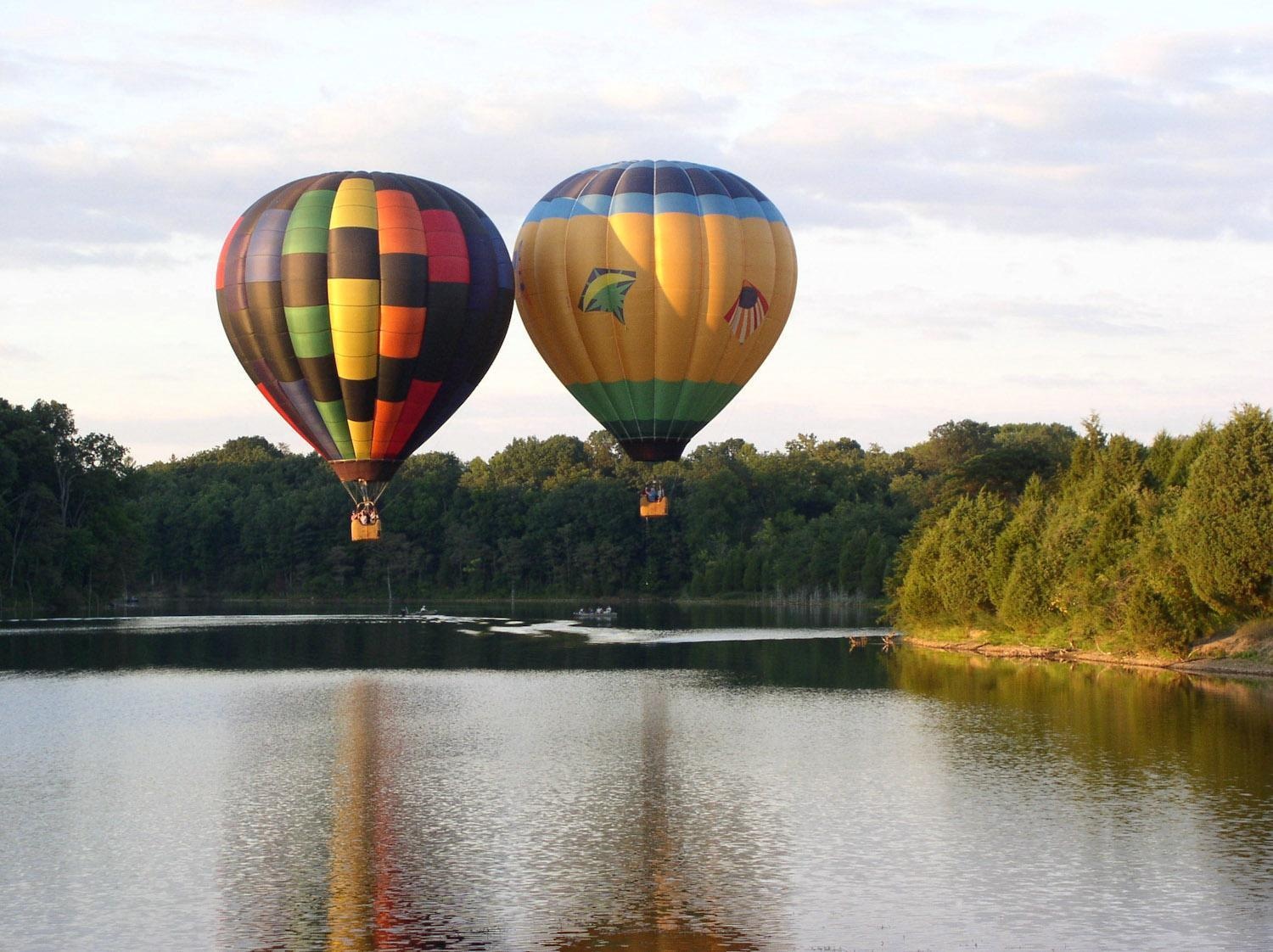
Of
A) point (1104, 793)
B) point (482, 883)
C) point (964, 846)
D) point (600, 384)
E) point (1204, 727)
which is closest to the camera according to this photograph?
point (482, 883)

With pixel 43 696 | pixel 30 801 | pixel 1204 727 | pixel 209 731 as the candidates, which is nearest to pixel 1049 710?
pixel 1204 727

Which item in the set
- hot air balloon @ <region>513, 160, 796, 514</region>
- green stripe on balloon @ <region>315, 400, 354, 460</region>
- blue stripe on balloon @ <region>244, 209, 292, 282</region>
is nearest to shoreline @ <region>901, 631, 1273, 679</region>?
hot air balloon @ <region>513, 160, 796, 514</region>

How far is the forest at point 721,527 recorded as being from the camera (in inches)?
2202

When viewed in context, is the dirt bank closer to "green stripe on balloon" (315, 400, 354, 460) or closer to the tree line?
the tree line

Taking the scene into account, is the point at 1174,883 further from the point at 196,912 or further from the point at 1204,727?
the point at 1204,727

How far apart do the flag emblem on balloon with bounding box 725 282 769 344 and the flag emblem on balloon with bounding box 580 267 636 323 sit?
3.15 metres

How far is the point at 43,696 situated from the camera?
51.8 m

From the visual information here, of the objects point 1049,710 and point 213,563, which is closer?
point 1049,710

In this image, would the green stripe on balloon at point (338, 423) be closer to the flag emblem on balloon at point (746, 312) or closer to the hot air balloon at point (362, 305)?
the hot air balloon at point (362, 305)

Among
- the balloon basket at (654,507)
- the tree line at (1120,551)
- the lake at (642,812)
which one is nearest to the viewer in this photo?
the lake at (642,812)

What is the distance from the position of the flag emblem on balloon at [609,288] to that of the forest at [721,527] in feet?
66.0

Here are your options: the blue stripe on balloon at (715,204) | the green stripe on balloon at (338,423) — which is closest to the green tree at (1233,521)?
the blue stripe on balloon at (715,204)

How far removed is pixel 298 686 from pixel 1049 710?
83.7ft

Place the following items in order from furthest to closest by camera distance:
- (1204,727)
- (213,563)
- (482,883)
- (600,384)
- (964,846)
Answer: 1. (213,563)
2. (600,384)
3. (1204,727)
4. (964,846)
5. (482,883)
